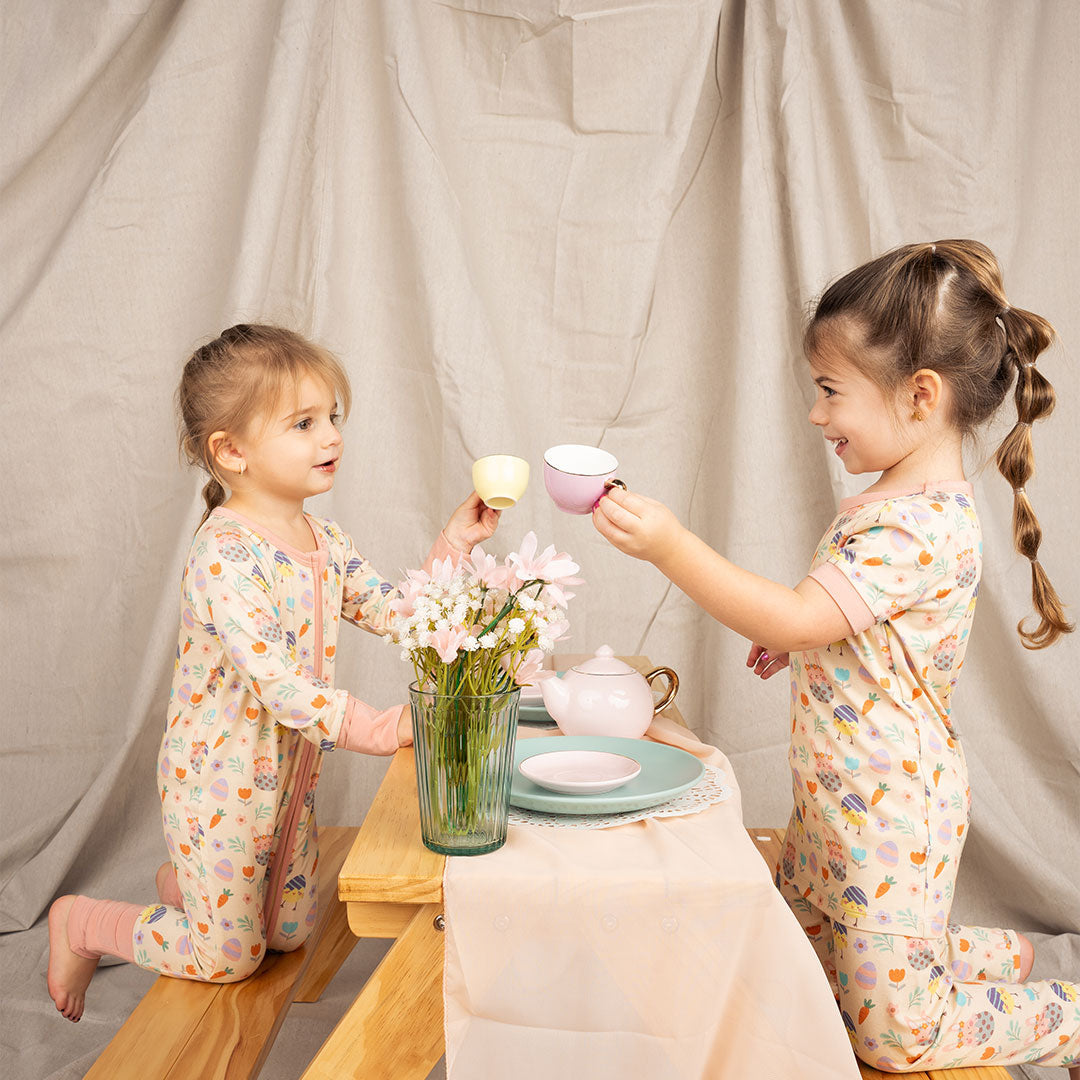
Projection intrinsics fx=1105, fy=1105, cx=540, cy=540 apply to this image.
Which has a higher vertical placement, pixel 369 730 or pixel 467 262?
pixel 467 262

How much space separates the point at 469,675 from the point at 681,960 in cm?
31

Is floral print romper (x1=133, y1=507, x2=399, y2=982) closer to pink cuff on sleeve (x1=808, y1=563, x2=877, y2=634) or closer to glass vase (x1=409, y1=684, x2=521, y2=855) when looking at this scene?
glass vase (x1=409, y1=684, x2=521, y2=855)

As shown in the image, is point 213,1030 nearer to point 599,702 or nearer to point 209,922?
point 209,922

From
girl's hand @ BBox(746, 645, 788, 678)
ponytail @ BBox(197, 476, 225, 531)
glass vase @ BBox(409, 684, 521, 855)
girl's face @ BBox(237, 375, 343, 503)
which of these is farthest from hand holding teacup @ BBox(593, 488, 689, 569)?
ponytail @ BBox(197, 476, 225, 531)

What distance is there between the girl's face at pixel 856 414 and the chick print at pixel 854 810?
0.39 m

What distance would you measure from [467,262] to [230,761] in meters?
1.18

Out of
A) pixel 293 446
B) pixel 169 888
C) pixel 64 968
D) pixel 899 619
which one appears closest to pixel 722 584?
pixel 899 619

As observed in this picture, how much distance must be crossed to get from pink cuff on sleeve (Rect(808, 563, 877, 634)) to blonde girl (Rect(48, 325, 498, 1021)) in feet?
1.81

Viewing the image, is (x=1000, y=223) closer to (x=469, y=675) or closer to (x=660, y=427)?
(x=660, y=427)

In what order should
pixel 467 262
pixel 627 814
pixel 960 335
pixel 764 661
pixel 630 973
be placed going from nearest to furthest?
pixel 630 973, pixel 627 814, pixel 960 335, pixel 764 661, pixel 467 262

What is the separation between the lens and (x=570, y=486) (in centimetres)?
121

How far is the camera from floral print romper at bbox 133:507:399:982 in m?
1.38

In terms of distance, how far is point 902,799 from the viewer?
4.15ft

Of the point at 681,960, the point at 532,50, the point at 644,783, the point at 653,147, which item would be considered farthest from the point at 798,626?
the point at 532,50
